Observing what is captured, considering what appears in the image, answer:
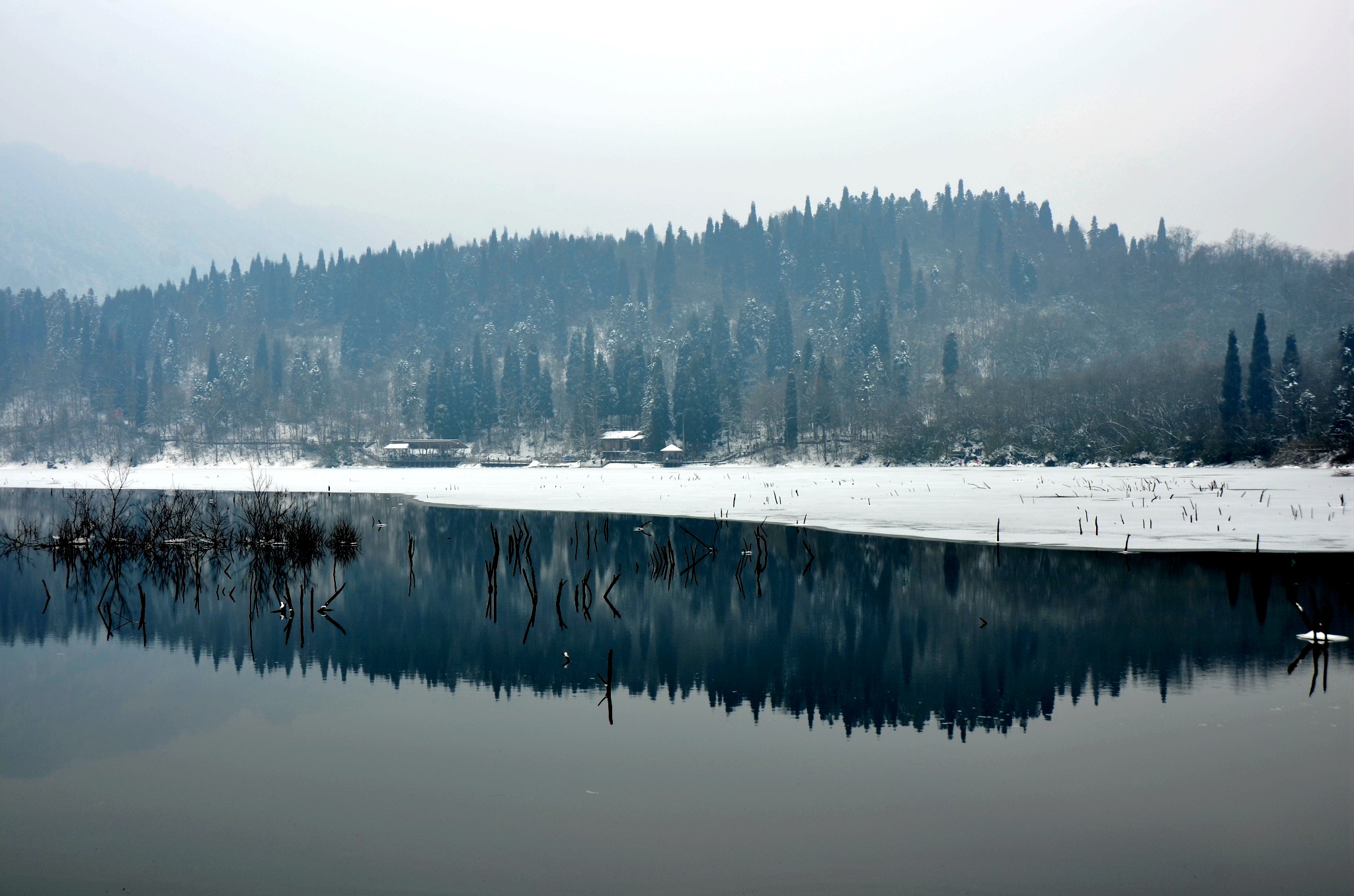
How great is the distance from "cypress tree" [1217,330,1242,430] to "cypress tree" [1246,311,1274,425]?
1.02m

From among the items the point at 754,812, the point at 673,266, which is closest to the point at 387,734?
the point at 754,812

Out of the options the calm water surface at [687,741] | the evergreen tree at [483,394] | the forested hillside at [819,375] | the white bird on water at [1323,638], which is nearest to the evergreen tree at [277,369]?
the forested hillside at [819,375]

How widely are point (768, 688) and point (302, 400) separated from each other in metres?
168

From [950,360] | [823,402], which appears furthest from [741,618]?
[950,360]

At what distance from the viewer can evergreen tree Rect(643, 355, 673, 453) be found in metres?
116

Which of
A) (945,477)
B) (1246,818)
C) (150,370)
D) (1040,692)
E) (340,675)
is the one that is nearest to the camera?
(1246,818)

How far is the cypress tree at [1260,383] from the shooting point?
268 ft

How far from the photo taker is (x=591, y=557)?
27312 mm

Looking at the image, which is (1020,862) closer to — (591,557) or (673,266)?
(591,557)

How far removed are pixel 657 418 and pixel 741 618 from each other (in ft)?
322

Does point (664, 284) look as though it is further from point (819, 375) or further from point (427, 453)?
point (819, 375)

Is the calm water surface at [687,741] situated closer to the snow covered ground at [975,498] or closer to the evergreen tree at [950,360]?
the snow covered ground at [975,498]

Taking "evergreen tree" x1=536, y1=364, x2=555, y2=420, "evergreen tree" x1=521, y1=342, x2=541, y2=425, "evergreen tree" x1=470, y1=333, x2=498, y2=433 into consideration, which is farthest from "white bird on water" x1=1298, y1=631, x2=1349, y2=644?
"evergreen tree" x1=470, y1=333, x2=498, y2=433

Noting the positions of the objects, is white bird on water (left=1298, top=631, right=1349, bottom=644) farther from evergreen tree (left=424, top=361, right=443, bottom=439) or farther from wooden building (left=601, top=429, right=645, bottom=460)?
evergreen tree (left=424, top=361, right=443, bottom=439)
